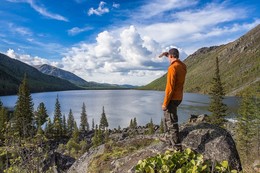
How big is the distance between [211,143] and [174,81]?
87.8 inches

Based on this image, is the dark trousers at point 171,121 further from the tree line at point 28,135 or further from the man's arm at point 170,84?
the tree line at point 28,135

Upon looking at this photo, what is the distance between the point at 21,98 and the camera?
2063 inches

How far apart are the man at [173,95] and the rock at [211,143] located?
1.56 ft

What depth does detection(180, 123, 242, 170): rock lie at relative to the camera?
739 cm

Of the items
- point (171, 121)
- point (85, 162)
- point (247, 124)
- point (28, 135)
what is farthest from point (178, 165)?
point (247, 124)

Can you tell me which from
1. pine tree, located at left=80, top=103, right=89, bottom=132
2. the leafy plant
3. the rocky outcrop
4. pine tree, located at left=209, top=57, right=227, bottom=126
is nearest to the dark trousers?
the rocky outcrop

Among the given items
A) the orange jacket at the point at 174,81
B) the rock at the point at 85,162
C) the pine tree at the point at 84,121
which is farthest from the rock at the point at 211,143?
the pine tree at the point at 84,121

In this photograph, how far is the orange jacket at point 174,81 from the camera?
7.72 m

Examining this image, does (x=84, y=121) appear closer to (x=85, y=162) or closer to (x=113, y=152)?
(x=85, y=162)

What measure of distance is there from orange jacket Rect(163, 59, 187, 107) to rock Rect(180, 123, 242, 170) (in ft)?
4.19

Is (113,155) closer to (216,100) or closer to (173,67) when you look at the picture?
(173,67)

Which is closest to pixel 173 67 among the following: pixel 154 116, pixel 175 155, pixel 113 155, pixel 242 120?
pixel 175 155

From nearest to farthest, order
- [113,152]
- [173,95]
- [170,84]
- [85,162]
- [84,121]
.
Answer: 1. [170,84]
2. [173,95]
3. [113,152]
4. [85,162]
5. [84,121]

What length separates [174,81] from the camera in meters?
7.73
